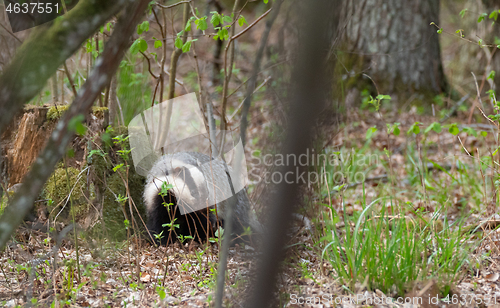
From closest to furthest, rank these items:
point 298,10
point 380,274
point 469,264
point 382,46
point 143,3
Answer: point 298,10 → point 143,3 → point 380,274 → point 469,264 → point 382,46

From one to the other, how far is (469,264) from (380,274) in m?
0.68

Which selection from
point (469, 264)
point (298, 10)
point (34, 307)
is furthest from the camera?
point (469, 264)

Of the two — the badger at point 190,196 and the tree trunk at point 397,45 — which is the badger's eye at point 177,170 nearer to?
the badger at point 190,196

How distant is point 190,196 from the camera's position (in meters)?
3.18

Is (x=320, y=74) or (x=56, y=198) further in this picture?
(x=56, y=198)

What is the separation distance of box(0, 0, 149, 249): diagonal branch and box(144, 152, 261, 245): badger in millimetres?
1774

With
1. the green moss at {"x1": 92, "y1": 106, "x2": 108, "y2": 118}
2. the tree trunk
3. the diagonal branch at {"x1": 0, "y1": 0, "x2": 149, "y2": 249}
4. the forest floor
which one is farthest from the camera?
the tree trunk

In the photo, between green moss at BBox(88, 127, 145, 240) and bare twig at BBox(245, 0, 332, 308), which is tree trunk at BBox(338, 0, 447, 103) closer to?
green moss at BBox(88, 127, 145, 240)

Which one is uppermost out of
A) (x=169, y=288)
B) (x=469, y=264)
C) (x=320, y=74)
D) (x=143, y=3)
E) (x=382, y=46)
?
(x=382, y=46)

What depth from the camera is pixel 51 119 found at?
3.29 m

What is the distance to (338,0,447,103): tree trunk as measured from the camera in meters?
5.66

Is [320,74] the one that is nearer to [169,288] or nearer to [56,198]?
[169,288]

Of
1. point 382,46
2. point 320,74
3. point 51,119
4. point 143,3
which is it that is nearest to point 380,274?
point 320,74

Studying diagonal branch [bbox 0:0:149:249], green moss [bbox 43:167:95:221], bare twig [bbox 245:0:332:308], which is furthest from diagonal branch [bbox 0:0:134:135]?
green moss [bbox 43:167:95:221]
